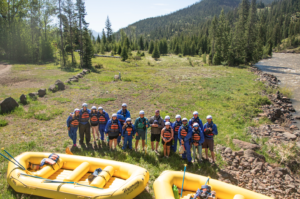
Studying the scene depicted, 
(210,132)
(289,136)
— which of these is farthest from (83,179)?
(289,136)

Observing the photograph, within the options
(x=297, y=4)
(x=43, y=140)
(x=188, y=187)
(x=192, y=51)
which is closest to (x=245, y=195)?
(x=188, y=187)

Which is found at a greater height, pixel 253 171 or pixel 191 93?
pixel 191 93

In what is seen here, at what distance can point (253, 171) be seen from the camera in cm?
788

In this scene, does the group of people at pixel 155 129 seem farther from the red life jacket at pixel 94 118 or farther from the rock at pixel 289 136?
the rock at pixel 289 136

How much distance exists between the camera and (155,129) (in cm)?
890

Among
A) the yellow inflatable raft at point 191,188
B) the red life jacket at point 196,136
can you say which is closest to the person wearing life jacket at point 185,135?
the red life jacket at point 196,136

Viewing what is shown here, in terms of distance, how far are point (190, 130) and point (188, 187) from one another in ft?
8.13

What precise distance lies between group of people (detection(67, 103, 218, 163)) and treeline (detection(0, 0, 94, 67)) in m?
28.8

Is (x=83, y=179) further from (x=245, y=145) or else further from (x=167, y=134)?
(x=245, y=145)

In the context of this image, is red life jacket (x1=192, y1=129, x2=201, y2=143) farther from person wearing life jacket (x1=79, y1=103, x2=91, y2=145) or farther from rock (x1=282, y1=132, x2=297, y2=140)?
rock (x1=282, y1=132, x2=297, y2=140)

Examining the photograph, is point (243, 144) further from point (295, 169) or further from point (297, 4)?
point (297, 4)

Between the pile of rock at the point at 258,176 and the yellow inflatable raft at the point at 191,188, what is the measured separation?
1720 mm

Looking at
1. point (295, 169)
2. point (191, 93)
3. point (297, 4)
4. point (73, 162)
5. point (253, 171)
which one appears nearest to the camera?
point (73, 162)

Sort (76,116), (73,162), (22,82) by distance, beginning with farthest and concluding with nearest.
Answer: (22,82)
(76,116)
(73,162)
